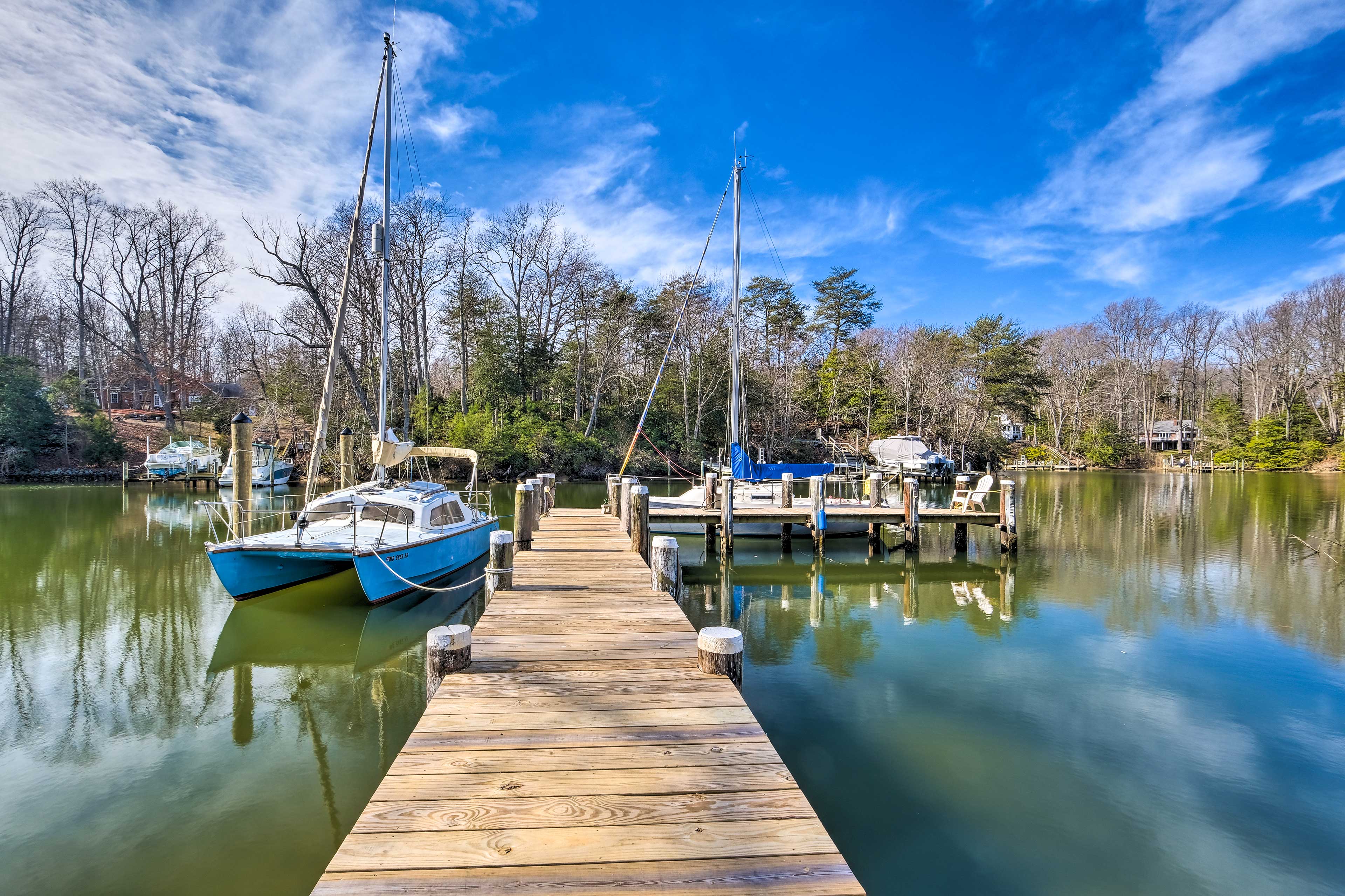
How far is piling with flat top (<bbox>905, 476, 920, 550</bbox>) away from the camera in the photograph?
15.3 metres

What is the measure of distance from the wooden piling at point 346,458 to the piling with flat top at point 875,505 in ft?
41.3

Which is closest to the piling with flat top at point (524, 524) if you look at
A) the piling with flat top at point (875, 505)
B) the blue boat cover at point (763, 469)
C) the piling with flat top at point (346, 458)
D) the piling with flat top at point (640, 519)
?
the piling with flat top at point (640, 519)

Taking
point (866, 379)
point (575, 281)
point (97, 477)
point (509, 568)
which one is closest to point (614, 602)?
point (509, 568)

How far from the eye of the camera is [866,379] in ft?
148

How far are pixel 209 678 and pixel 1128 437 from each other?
62.7 m

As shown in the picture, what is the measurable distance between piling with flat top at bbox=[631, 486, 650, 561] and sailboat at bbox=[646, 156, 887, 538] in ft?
17.4

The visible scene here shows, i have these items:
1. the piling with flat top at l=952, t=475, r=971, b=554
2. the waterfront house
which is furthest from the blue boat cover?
the waterfront house

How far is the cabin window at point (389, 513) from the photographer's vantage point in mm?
10938

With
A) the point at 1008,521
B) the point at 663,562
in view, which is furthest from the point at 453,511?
the point at 1008,521

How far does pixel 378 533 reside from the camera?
10.5m

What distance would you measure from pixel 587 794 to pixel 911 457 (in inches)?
1486

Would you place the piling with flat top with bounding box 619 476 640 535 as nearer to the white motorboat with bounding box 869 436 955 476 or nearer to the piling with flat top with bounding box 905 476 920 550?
the piling with flat top with bounding box 905 476 920 550

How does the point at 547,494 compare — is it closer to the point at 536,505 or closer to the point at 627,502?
the point at 536,505

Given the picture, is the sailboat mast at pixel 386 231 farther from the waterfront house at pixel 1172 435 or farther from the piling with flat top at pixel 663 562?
the waterfront house at pixel 1172 435
